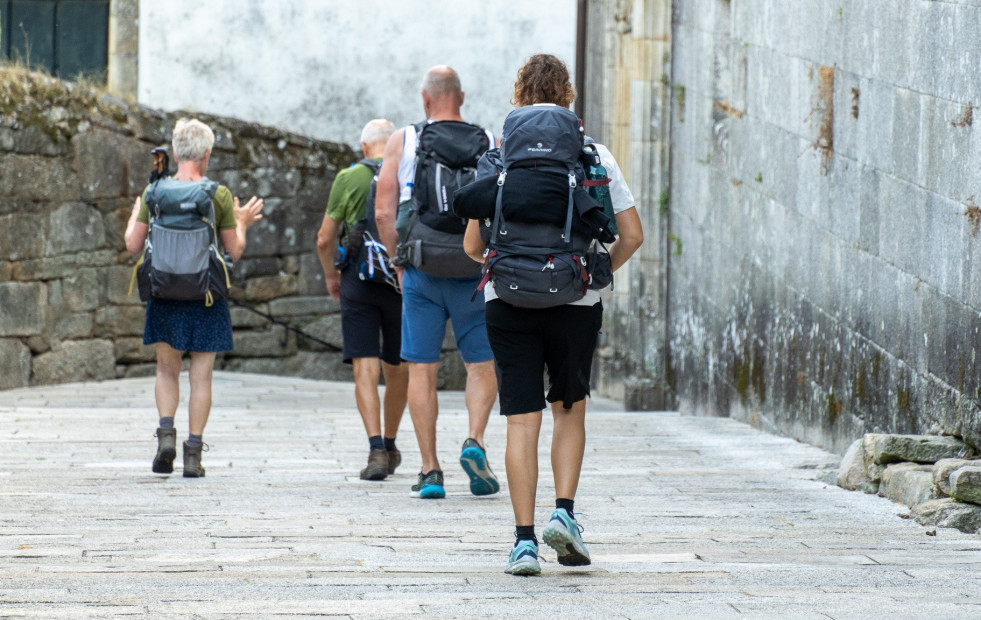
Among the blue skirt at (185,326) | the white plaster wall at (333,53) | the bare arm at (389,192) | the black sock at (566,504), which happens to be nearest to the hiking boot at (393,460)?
the blue skirt at (185,326)

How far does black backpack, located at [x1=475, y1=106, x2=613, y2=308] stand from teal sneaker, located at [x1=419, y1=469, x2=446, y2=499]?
64.0 inches

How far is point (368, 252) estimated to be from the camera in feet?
21.0

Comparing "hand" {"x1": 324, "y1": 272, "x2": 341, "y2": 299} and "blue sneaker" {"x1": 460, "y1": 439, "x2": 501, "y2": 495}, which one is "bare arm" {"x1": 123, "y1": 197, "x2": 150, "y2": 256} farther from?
"blue sneaker" {"x1": 460, "y1": 439, "x2": 501, "y2": 495}

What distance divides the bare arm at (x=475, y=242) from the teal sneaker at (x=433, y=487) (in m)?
1.53

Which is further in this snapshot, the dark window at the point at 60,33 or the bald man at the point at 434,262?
the dark window at the point at 60,33

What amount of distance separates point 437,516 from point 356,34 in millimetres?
9462

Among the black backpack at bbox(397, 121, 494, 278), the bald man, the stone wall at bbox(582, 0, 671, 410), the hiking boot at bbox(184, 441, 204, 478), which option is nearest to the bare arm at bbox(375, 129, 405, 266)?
the bald man

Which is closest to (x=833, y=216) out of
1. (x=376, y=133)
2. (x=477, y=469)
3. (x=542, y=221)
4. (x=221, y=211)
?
(x=376, y=133)

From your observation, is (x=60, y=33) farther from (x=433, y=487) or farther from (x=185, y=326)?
(x=433, y=487)

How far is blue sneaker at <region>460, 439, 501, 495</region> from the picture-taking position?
571 centimetres

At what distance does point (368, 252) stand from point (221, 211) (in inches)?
25.1

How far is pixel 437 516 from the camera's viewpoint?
531 centimetres

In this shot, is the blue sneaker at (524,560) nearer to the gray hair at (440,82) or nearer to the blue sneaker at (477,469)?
the blue sneaker at (477,469)

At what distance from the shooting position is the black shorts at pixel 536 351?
14.3 ft
